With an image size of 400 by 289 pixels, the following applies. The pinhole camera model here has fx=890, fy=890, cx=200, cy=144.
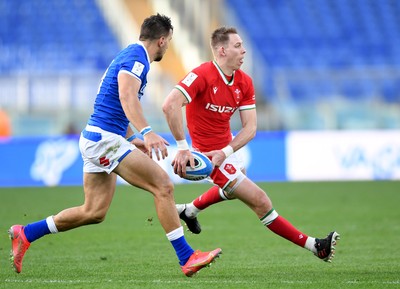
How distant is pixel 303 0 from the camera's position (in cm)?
3055

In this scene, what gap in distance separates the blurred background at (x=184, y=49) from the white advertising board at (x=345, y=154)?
144 cm

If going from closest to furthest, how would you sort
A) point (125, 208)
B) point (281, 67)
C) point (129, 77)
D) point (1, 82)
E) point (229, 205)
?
point (129, 77)
point (125, 208)
point (229, 205)
point (1, 82)
point (281, 67)

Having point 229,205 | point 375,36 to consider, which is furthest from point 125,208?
point 375,36

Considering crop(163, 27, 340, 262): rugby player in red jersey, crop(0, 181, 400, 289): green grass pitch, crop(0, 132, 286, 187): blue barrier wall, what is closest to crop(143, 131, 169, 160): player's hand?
crop(163, 27, 340, 262): rugby player in red jersey

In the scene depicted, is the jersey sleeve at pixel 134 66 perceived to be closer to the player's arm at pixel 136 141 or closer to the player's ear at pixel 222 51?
the player's arm at pixel 136 141

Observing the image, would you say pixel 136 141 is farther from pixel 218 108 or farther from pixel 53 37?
pixel 53 37

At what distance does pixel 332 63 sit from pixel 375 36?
7.20 ft

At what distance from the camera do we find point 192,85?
8289 millimetres

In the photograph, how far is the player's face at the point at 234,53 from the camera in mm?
8516

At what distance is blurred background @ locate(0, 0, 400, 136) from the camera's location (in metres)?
22.5

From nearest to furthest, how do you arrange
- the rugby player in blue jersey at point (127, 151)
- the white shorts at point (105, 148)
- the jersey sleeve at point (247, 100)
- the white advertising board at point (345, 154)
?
the rugby player in blue jersey at point (127, 151) → the white shorts at point (105, 148) → the jersey sleeve at point (247, 100) → the white advertising board at point (345, 154)

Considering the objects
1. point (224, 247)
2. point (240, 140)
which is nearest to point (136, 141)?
point (240, 140)

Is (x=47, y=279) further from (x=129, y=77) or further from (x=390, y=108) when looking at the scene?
(x=390, y=108)

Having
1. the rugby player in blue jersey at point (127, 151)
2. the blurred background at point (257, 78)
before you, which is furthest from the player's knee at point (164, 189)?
the blurred background at point (257, 78)
